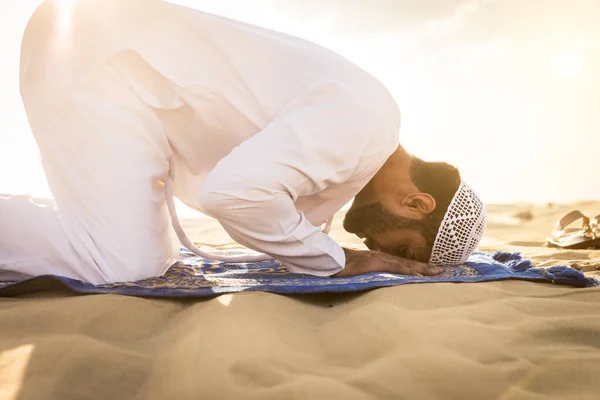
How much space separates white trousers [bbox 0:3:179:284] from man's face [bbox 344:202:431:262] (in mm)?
1033

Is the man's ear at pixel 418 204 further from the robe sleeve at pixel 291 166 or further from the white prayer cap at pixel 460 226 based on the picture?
the robe sleeve at pixel 291 166

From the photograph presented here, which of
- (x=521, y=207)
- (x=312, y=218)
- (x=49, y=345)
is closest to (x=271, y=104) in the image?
(x=312, y=218)

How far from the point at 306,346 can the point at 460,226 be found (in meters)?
1.40

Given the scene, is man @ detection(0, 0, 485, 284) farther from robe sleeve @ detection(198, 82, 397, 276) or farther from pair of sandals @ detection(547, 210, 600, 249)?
pair of sandals @ detection(547, 210, 600, 249)

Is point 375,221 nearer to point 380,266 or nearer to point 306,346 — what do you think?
point 380,266

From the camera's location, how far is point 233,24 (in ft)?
7.58

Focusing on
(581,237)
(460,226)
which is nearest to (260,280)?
(460,226)

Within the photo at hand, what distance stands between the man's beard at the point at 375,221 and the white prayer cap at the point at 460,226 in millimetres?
126

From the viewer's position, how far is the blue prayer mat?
2.04 m

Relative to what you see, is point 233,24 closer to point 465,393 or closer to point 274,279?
point 274,279

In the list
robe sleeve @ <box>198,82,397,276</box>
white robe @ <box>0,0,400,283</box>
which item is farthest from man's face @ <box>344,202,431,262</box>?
robe sleeve @ <box>198,82,397,276</box>

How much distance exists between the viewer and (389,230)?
272cm

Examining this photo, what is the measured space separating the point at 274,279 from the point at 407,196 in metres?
0.80

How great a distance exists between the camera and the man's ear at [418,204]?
2.63 meters
